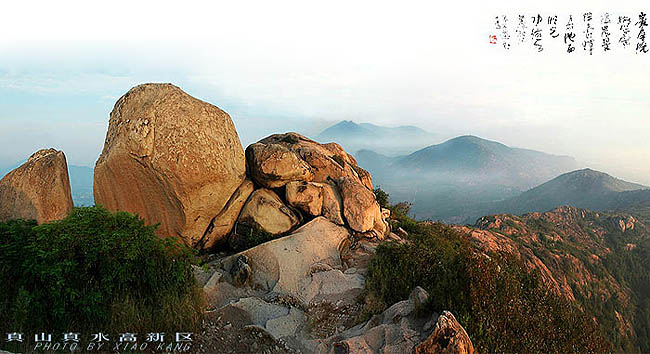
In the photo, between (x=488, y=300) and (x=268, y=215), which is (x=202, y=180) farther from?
(x=488, y=300)

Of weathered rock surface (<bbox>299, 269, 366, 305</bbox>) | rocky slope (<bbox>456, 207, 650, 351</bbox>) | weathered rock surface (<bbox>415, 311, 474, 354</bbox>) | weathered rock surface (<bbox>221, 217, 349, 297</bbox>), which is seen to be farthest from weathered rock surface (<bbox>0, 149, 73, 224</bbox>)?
rocky slope (<bbox>456, 207, 650, 351</bbox>)

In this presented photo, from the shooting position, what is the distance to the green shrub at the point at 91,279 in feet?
18.8

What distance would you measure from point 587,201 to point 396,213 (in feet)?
402

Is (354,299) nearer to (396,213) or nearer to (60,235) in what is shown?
(60,235)

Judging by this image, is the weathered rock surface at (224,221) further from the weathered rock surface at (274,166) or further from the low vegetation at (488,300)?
the low vegetation at (488,300)

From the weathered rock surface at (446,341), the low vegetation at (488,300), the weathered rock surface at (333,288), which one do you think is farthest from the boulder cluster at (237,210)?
the weathered rock surface at (446,341)

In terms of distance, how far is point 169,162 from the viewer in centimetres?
887

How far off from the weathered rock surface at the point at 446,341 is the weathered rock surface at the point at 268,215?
6025 mm

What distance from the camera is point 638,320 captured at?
1291 inches

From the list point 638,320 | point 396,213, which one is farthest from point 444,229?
point 638,320

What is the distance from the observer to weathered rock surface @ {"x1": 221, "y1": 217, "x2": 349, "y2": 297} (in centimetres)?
820

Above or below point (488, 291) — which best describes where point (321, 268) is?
below

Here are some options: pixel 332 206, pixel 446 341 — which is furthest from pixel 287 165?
pixel 446 341

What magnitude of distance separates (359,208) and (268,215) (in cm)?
279
